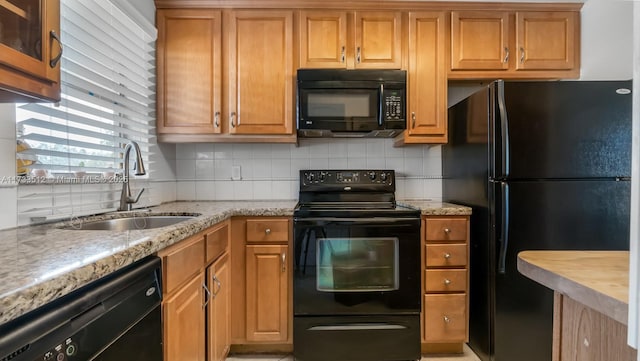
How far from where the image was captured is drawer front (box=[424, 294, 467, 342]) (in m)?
1.92

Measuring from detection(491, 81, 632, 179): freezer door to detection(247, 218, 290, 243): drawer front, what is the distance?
125cm

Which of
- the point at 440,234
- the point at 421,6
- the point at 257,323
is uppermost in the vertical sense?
the point at 421,6

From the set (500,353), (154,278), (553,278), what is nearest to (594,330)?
(553,278)

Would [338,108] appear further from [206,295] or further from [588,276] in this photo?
[588,276]

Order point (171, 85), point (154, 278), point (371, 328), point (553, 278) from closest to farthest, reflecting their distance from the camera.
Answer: point (553, 278) → point (154, 278) → point (371, 328) → point (171, 85)

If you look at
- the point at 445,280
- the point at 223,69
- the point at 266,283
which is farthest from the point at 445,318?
the point at 223,69

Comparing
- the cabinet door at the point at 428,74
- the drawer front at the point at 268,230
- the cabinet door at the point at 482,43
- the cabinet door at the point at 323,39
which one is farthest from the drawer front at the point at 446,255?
the cabinet door at the point at 323,39

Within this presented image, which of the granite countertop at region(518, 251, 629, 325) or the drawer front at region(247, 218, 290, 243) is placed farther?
the drawer front at region(247, 218, 290, 243)

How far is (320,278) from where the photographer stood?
1.86 metres

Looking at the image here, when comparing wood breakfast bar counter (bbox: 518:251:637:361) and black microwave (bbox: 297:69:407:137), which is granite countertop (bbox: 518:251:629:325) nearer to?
wood breakfast bar counter (bbox: 518:251:637:361)

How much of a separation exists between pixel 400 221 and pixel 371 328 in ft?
2.08

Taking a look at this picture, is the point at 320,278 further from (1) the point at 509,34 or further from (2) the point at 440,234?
(1) the point at 509,34

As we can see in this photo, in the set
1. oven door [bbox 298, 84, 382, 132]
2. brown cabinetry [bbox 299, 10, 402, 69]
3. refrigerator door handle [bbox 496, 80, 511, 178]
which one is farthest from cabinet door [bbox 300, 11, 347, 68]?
refrigerator door handle [bbox 496, 80, 511, 178]

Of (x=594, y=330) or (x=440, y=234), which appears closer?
(x=594, y=330)
